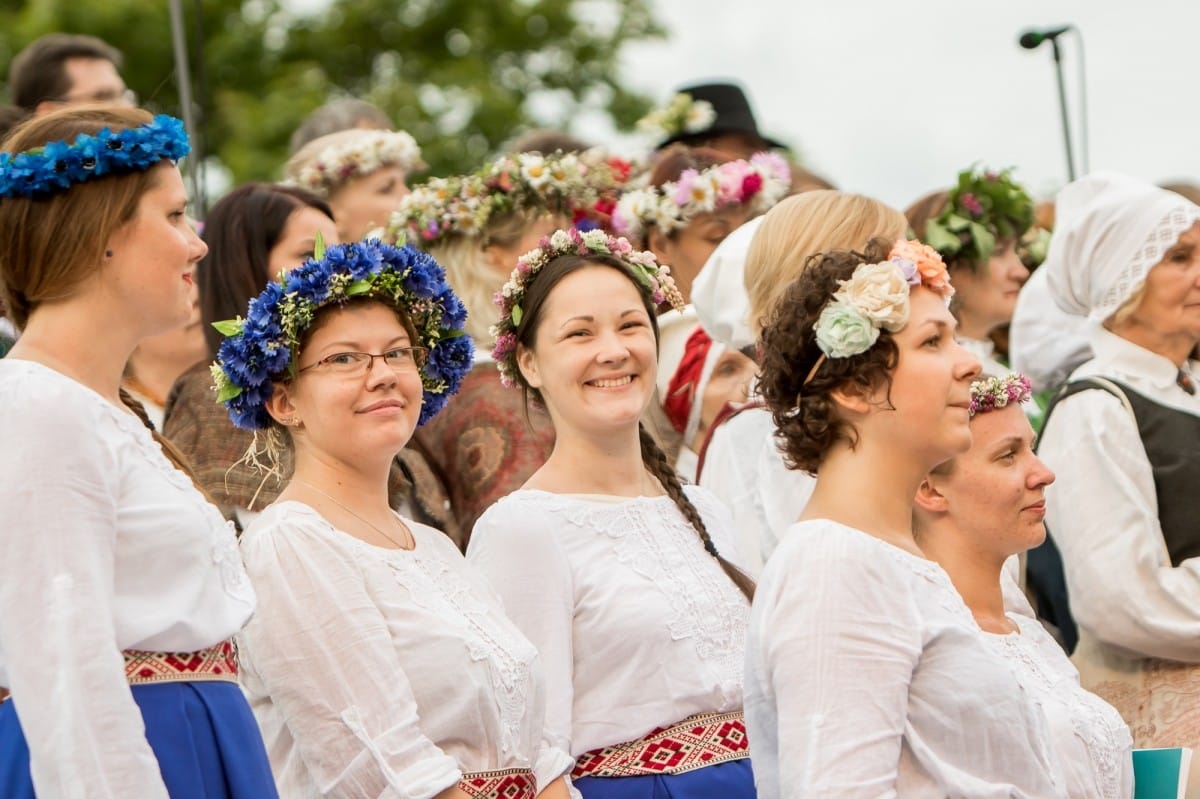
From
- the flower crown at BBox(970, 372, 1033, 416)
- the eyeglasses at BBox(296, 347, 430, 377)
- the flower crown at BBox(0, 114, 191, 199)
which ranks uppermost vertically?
the flower crown at BBox(0, 114, 191, 199)

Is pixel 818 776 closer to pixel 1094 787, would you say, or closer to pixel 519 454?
pixel 1094 787

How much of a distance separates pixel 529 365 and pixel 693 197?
175cm

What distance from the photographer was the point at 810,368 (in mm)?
3838

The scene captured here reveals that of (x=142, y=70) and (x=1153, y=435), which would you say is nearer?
(x=1153, y=435)

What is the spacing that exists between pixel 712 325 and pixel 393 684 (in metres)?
1.98

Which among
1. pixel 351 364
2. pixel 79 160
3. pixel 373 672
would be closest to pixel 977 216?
pixel 351 364

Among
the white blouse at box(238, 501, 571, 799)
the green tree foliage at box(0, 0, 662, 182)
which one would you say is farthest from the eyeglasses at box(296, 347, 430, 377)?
the green tree foliage at box(0, 0, 662, 182)

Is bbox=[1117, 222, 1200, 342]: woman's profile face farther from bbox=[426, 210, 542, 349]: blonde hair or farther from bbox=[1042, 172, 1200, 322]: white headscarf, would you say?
bbox=[426, 210, 542, 349]: blonde hair

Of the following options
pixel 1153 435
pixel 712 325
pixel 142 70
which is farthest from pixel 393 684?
pixel 142 70

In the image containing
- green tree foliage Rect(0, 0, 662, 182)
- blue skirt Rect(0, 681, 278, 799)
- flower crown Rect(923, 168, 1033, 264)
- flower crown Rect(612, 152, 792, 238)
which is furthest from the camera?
green tree foliage Rect(0, 0, 662, 182)

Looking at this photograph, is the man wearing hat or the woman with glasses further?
Answer: the man wearing hat

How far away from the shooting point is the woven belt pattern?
131 inches

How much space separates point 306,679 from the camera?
12.1 feet

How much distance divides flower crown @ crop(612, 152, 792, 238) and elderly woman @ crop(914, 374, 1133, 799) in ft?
5.90
